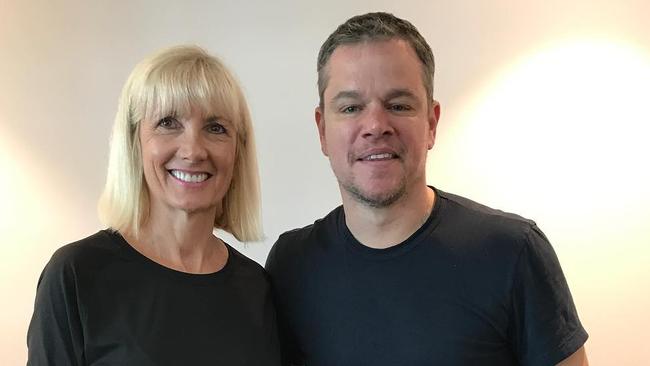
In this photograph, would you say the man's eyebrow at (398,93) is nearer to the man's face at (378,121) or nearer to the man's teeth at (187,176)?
the man's face at (378,121)

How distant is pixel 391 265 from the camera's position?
1.29 metres

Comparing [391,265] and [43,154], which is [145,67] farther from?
[43,154]

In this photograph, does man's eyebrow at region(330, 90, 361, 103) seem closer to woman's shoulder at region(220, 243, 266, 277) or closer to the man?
the man

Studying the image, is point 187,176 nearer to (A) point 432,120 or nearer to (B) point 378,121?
(B) point 378,121

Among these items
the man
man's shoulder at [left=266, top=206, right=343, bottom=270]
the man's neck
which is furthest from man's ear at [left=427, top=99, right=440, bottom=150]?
man's shoulder at [left=266, top=206, right=343, bottom=270]

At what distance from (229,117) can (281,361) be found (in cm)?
62

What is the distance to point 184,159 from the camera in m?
1.27

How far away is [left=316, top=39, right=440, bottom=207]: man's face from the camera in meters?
1.28

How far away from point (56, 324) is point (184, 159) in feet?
1.43

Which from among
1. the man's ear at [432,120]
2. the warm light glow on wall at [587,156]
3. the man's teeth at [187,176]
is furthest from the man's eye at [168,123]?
the warm light glow on wall at [587,156]

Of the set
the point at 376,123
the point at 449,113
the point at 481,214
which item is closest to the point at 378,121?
the point at 376,123

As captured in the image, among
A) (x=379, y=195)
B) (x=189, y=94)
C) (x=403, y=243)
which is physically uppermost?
(x=189, y=94)

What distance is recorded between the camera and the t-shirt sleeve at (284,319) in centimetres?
142

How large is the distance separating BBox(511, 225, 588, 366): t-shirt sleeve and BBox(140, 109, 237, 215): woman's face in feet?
2.44
